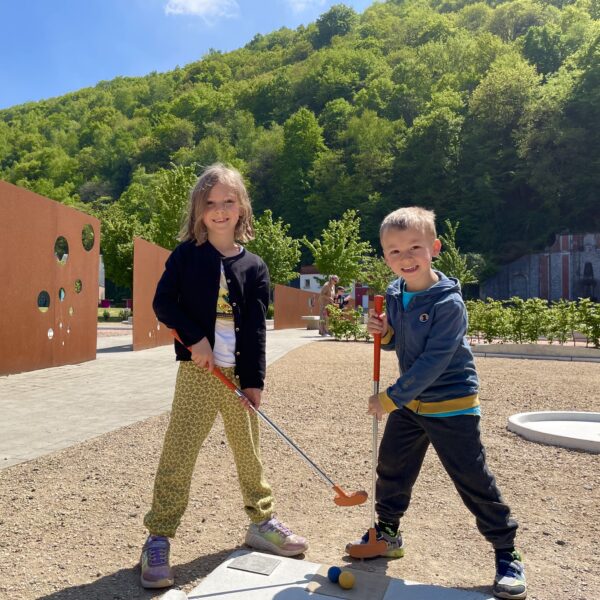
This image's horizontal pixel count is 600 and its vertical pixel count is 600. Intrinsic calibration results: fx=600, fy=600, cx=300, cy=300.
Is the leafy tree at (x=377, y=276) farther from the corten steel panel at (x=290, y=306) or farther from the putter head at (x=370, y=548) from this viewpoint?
the putter head at (x=370, y=548)

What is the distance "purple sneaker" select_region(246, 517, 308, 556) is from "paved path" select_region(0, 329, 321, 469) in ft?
6.32

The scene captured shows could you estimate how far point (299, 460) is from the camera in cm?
407

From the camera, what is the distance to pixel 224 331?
2537 millimetres

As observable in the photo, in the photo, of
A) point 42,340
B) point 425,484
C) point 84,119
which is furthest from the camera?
point 84,119

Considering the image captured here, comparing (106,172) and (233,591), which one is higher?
(106,172)

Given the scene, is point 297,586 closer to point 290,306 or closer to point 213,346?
point 213,346

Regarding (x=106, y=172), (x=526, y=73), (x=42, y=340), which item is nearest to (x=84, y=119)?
(x=106, y=172)

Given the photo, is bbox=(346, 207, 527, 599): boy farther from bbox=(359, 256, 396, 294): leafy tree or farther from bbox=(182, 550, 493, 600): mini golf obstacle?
bbox=(359, 256, 396, 294): leafy tree

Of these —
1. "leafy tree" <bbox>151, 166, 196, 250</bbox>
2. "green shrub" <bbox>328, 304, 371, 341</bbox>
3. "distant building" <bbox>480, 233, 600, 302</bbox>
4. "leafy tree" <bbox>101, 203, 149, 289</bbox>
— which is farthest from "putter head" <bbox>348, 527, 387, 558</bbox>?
"distant building" <bbox>480, 233, 600, 302</bbox>

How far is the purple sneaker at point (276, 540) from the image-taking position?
2.52 meters

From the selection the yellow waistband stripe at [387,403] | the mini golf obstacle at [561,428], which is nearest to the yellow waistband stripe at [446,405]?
the yellow waistband stripe at [387,403]

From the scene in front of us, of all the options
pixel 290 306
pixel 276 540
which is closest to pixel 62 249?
pixel 276 540

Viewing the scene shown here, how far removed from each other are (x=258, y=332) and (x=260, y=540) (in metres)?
0.89

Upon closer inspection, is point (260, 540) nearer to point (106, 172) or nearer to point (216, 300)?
point (216, 300)
